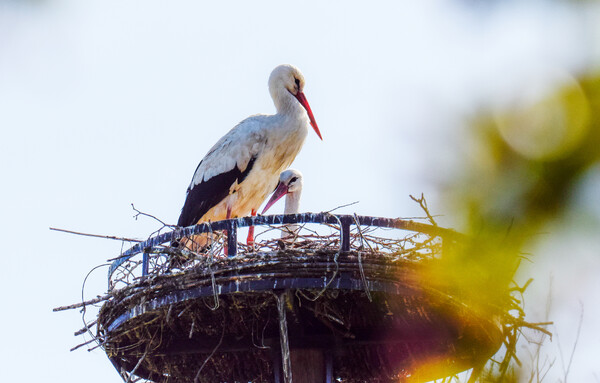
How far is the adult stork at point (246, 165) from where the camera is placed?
22.2 ft

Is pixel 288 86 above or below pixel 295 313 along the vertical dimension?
above

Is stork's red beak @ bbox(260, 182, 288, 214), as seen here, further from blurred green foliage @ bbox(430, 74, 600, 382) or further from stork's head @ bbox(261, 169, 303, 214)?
blurred green foliage @ bbox(430, 74, 600, 382)

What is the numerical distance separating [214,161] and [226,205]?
0.41 m

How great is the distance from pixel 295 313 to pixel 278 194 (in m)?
2.14

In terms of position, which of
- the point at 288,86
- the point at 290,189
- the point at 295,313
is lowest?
the point at 295,313

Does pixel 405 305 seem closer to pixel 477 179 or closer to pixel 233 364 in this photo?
pixel 233 364

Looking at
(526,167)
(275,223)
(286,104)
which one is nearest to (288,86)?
(286,104)

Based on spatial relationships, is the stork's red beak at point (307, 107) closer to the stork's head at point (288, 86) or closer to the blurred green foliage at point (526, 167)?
the stork's head at point (288, 86)

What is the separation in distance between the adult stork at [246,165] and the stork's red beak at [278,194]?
21 cm

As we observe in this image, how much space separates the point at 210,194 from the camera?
6734 mm

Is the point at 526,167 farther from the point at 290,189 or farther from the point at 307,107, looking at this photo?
the point at 307,107

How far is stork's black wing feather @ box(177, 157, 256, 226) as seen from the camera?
21.9ft

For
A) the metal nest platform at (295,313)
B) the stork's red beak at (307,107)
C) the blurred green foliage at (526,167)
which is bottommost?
the metal nest platform at (295,313)

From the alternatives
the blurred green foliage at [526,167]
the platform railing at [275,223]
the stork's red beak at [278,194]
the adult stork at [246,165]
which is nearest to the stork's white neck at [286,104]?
the adult stork at [246,165]
